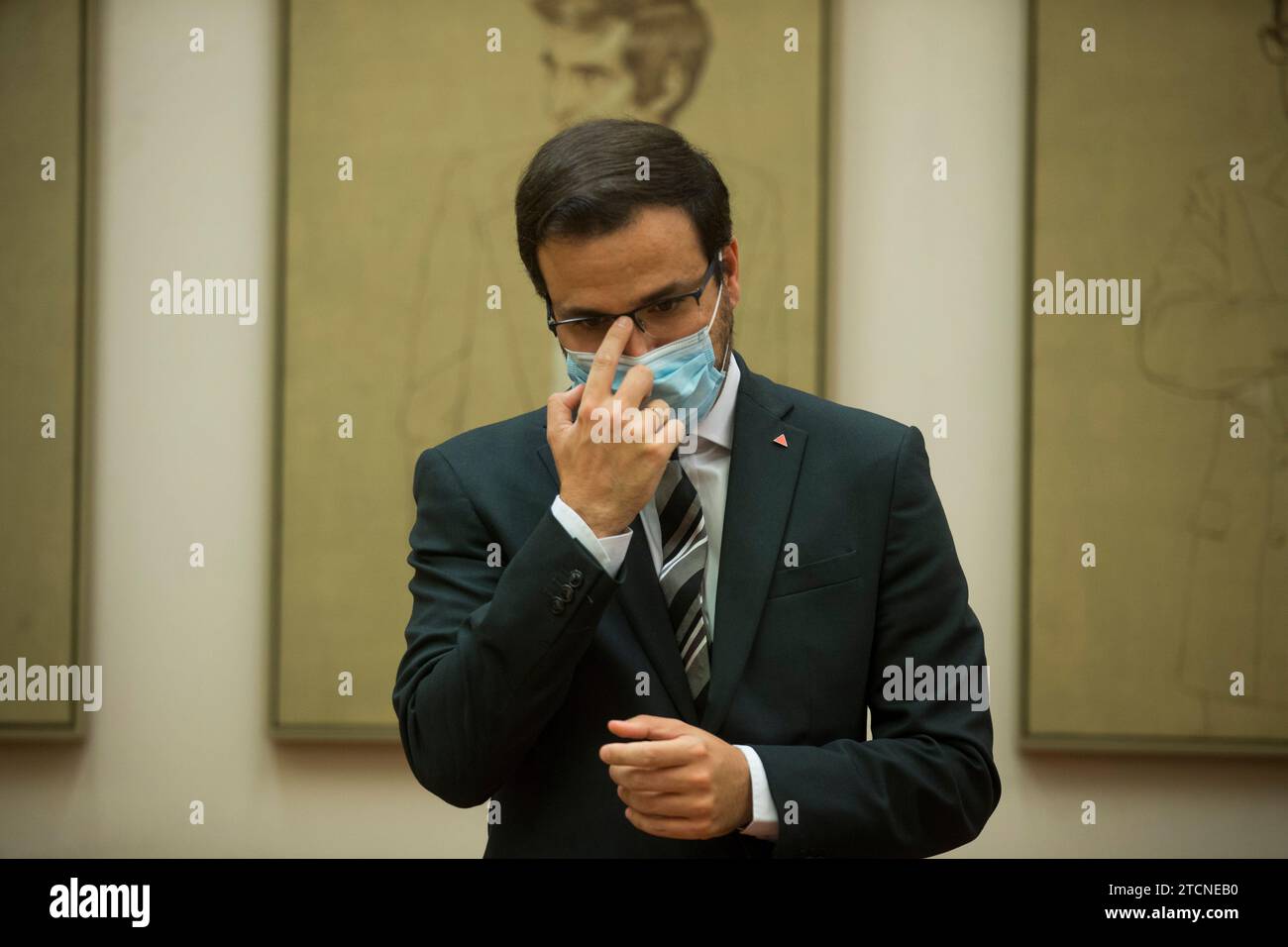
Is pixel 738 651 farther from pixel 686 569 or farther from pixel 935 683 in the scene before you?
pixel 935 683

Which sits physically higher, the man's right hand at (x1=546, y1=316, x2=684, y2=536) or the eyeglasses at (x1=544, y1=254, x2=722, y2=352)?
the eyeglasses at (x1=544, y1=254, x2=722, y2=352)

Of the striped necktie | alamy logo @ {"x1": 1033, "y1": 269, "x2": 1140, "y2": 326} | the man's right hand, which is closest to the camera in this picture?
the man's right hand

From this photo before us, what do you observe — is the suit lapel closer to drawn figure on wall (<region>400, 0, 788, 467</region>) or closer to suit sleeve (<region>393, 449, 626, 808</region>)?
suit sleeve (<region>393, 449, 626, 808</region>)

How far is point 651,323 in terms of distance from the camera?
1.45 metres

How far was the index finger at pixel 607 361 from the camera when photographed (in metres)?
1.33

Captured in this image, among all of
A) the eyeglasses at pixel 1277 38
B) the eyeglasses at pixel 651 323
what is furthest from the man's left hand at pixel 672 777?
the eyeglasses at pixel 1277 38

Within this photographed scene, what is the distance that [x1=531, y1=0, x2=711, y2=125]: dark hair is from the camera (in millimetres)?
3207

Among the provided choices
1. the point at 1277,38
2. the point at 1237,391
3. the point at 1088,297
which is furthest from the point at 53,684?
the point at 1277,38

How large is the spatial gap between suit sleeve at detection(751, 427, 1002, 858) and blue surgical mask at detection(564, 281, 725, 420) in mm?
265

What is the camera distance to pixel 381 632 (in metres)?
3.27

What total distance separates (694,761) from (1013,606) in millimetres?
2301

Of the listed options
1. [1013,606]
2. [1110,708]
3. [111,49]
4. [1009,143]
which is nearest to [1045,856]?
[1110,708]

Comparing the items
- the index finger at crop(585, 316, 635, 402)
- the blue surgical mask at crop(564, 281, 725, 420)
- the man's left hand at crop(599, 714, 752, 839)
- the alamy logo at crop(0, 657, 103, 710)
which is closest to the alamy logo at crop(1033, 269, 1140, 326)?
the blue surgical mask at crop(564, 281, 725, 420)

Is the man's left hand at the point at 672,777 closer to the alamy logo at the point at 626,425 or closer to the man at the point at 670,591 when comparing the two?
the man at the point at 670,591
